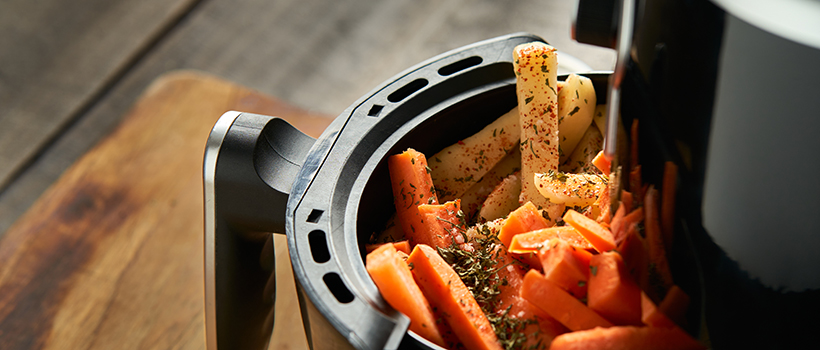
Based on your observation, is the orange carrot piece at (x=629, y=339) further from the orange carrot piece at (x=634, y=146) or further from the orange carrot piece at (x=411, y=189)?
the orange carrot piece at (x=411, y=189)

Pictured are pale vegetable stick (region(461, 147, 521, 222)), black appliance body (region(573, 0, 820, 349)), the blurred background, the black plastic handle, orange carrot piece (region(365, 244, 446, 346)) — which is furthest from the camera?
the blurred background

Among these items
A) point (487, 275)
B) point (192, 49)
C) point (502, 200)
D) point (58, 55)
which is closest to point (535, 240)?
point (487, 275)

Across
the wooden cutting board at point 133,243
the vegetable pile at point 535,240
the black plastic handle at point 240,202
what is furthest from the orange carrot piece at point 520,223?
the wooden cutting board at point 133,243

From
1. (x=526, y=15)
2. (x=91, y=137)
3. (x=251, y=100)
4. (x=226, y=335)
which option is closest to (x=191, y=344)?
(x=226, y=335)

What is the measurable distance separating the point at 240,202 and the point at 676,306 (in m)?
0.67

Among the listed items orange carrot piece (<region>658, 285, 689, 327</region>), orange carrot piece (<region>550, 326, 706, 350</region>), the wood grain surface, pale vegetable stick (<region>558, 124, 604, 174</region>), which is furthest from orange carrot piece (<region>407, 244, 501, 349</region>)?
the wood grain surface

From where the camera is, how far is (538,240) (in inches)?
31.2

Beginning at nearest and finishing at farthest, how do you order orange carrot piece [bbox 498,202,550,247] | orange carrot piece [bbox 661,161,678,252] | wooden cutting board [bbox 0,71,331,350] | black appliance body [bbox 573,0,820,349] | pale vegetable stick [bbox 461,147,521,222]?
black appliance body [bbox 573,0,820,349]
orange carrot piece [bbox 661,161,678,252]
orange carrot piece [bbox 498,202,550,247]
pale vegetable stick [bbox 461,147,521,222]
wooden cutting board [bbox 0,71,331,350]

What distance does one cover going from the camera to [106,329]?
1416 mm

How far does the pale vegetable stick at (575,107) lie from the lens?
3.24 ft

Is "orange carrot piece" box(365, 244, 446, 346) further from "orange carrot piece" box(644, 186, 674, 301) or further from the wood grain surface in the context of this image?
the wood grain surface

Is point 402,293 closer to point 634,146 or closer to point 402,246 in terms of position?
point 402,246

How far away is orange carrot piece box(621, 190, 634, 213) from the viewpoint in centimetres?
68

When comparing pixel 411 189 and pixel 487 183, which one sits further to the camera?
pixel 487 183
